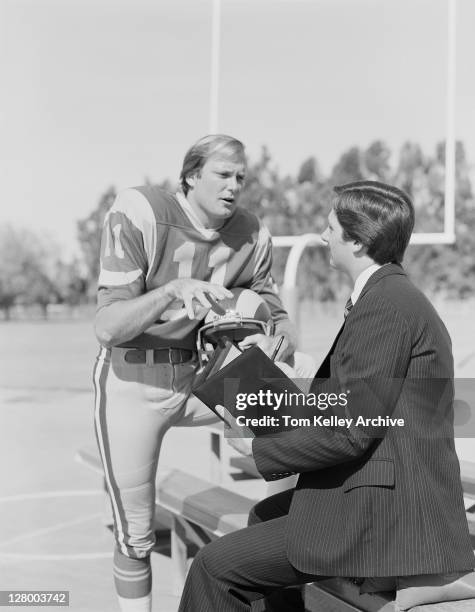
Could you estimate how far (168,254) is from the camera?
2.89 m

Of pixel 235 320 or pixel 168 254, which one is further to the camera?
pixel 168 254

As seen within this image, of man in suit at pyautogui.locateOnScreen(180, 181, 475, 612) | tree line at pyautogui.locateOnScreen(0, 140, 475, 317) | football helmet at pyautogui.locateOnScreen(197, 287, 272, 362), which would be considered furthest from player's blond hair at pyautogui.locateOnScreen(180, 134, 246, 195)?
tree line at pyautogui.locateOnScreen(0, 140, 475, 317)

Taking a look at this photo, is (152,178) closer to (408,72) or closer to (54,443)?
(408,72)

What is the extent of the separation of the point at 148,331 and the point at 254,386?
0.69 metres

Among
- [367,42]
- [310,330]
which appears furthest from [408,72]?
[310,330]

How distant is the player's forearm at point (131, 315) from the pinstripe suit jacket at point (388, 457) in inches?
27.3

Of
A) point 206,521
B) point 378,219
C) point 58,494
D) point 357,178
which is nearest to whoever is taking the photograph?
point 378,219

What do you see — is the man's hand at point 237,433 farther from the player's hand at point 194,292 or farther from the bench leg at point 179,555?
the bench leg at point 179,555

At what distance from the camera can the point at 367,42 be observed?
84.4 feet

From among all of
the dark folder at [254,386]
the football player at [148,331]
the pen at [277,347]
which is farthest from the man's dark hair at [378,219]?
the football player at [148,331]

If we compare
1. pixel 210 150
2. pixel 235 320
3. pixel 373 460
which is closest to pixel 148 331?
pixel 235 320

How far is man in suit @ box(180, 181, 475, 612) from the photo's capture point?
6.86 feet

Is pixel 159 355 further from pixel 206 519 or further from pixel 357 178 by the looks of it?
pixel 357 178

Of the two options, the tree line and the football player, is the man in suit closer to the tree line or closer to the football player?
the football player
